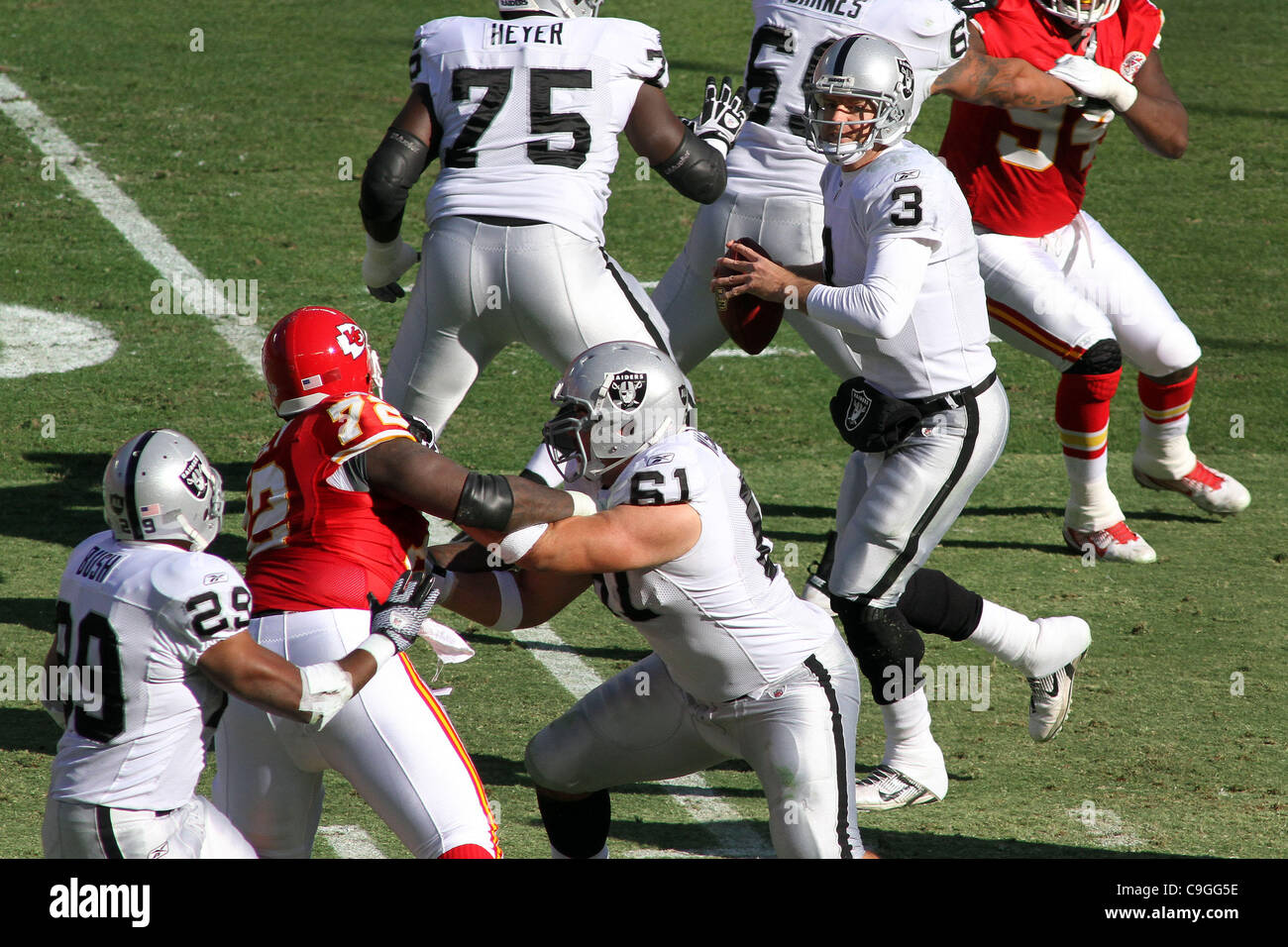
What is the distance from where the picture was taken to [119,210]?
10.3 m

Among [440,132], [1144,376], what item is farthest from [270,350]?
[1144,376]

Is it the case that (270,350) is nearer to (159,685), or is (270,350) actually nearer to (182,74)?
(159,685)

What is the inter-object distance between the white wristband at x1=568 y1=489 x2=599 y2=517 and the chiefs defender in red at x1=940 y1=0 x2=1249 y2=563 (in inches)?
107

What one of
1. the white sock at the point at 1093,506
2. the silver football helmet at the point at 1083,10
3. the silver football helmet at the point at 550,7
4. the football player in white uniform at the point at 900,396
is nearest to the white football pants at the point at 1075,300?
the white sock at the point at 1093,506

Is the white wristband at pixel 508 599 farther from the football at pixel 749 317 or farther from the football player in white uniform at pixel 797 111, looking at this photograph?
the football player in white uniform at pixel 797 111

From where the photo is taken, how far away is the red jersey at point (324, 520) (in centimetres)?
394

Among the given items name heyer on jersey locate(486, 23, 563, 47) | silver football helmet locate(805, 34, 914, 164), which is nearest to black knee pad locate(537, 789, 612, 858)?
silver football helmet locate(805, 34, 914, 164)

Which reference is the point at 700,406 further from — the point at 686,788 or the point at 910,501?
the point at 686,788

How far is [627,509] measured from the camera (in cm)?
388

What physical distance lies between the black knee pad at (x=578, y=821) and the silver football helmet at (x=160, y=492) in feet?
4.03

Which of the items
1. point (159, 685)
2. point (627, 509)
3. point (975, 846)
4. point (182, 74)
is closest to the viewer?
point (159, 685)

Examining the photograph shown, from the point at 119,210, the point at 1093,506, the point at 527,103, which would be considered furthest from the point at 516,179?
the point at 119,210

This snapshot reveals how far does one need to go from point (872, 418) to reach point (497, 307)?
1.29m

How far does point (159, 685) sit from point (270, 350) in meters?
0.98
